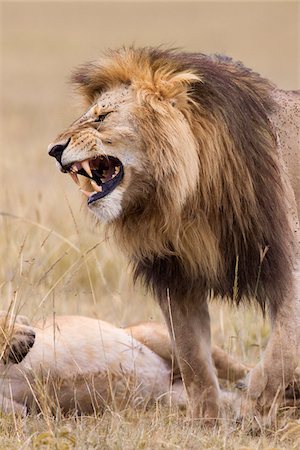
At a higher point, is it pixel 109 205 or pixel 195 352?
pixel 109 205

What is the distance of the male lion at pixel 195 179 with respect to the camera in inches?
160

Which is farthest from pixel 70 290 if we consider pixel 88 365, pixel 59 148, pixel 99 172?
pixel 59 148

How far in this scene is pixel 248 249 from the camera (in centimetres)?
434

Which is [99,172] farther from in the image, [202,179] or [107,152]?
[202,179]

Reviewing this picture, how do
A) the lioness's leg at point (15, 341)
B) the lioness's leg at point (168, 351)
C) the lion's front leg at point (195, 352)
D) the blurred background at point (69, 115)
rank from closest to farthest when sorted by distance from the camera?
1. the lioness's leg at point (15, 341)
2. the lion's front leg at point (195, 352)
3. the lioness's leg at point (168, 351)
4. the blurred background at point (69, 115)

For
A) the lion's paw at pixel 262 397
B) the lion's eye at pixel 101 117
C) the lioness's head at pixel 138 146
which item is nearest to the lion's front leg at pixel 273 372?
the lion's paw at pixel 262 397

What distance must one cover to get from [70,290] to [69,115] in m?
1.80

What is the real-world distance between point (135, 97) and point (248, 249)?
740 millimetres

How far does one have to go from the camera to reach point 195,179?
4094 millimetres

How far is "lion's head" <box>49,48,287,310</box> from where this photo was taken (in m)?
4.05

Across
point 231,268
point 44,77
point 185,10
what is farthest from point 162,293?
point 185,10

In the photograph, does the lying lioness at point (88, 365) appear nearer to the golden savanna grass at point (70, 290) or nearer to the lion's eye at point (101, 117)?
the golden savanna grass at point (70, 290)

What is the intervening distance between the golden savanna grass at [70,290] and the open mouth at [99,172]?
23cm

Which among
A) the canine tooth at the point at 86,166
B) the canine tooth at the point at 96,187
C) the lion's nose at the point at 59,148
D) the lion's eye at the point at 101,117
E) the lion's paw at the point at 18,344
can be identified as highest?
the lion's eye at the point at 101,117
